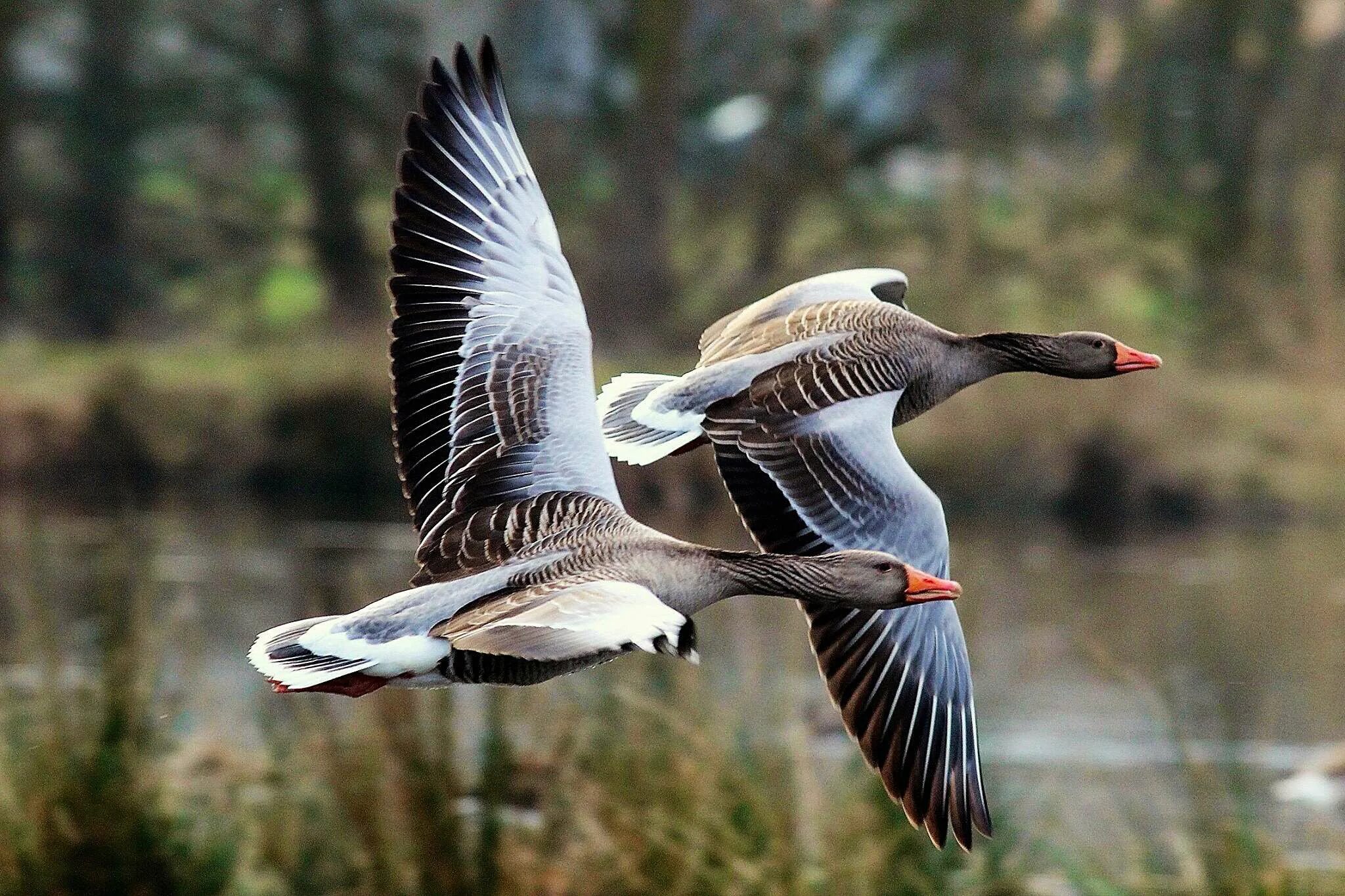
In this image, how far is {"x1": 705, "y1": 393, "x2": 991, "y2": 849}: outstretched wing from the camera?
5949 mm

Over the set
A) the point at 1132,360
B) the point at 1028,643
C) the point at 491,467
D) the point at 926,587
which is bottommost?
the point at 1028,643

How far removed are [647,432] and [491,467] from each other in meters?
0.90

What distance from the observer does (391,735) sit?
7.54 meters

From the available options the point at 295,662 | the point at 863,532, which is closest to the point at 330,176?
the point at 863,532

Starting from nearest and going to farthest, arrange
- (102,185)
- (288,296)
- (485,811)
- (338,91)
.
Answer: (485,811) → (338,91) → (288,296) → (102,185)

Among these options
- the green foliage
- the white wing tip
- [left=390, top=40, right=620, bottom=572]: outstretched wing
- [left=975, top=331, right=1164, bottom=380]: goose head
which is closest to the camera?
[left=390, top=40, right=620, bottom=572]: outstretched wing

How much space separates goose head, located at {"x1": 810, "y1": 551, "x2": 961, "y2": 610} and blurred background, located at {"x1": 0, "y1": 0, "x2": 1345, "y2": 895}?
245cm

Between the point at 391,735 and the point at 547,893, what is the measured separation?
828 millimetres

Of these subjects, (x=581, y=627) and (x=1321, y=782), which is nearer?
(x=581, y=627)

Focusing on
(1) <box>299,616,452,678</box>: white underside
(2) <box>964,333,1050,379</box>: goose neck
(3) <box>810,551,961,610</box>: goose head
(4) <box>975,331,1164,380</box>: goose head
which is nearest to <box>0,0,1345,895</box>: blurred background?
(4) <box>975,331,1164,380</box>: goose head

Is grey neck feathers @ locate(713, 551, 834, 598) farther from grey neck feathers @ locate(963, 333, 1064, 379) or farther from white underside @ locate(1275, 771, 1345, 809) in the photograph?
white underside @ locate(1275, 771, 1345, 809)

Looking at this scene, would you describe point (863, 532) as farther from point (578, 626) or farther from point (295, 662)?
point (578, 626)

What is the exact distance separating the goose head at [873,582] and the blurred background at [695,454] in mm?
2453

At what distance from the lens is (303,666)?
457cm
